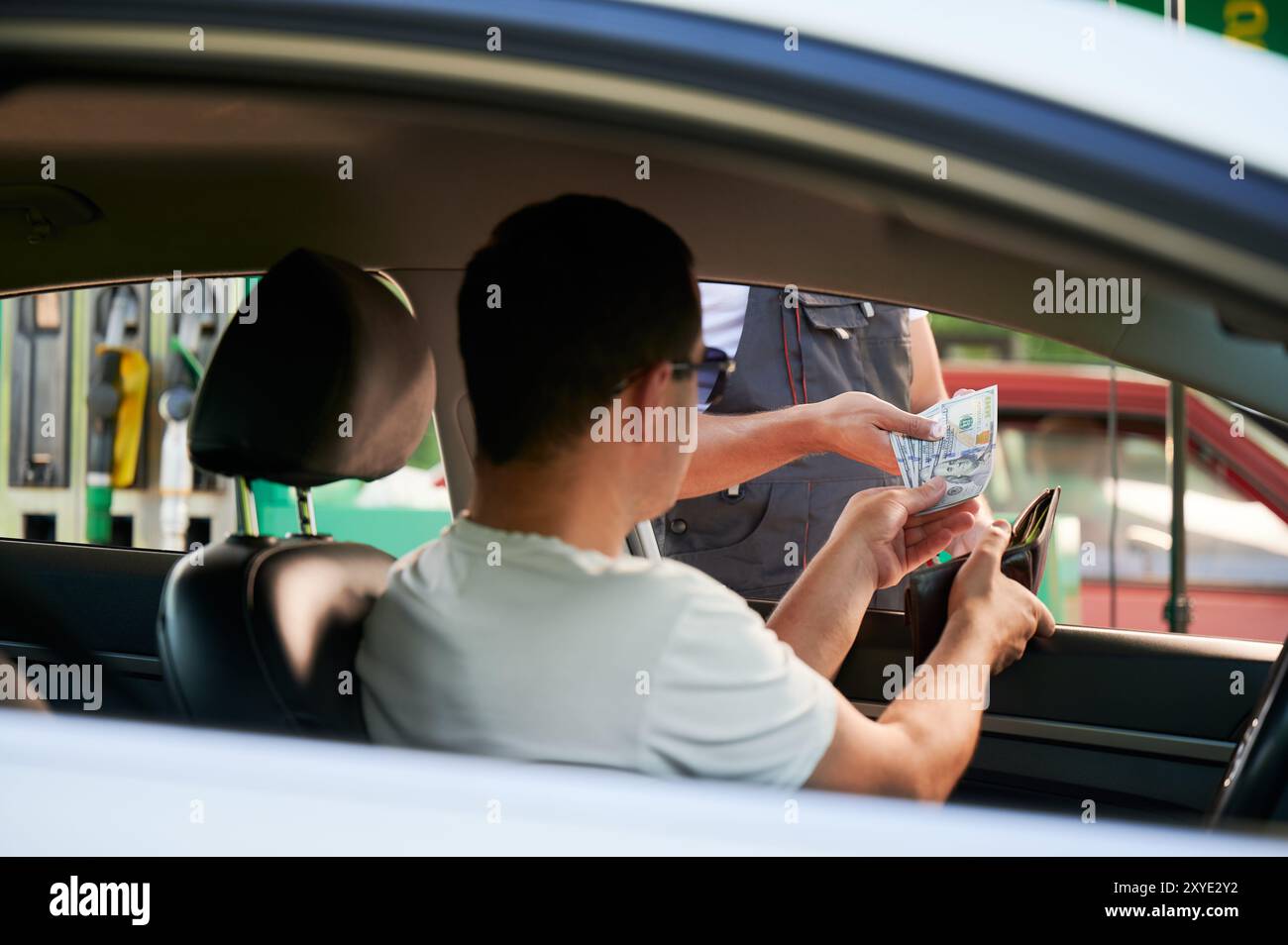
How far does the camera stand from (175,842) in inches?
34.5

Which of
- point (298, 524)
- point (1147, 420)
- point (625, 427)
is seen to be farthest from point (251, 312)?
point (1147, 420)

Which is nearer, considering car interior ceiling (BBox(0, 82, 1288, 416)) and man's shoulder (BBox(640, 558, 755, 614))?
car interior ceiling (BBox(0, 82, 1288, 416))

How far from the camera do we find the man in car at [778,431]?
7.32 ft

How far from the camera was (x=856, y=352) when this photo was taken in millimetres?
2369

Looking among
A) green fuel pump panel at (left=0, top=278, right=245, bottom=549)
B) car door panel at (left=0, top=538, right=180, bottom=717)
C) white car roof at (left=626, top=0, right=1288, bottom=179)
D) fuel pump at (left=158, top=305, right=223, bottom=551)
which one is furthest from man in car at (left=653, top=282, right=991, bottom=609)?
green fuel pump panel at (left=0, top=278, right=245, bottom=549)

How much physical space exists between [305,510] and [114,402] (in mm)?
5556

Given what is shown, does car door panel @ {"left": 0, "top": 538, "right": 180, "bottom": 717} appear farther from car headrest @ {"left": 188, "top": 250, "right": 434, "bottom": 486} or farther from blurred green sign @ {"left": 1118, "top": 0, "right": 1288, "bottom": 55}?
blurred green sign @ {"left": 1118, "top": 0, "right": 1288, "bottom": 55}

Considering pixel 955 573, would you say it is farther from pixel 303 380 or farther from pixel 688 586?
pixel 303 380

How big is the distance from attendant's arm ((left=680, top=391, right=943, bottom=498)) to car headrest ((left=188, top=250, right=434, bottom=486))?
2.02 feet

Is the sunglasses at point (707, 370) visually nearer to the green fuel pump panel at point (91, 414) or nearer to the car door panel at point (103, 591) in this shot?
the car door panel at point (103, 591)

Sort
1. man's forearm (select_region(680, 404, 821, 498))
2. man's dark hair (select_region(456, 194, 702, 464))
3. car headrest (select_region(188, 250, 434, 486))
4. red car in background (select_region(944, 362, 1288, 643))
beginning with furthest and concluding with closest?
red car in background (select_region(944, 362, 1288, 643)) < man's forearm (select_region(680, 404, 821, 498)) < car headrest (select_region(188, 250, 434, 486)) < man's dark hair (select_region(456, 194, 702, 464))

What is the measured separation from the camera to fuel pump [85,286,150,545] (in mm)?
6438

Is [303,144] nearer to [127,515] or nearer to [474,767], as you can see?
[474,767]
